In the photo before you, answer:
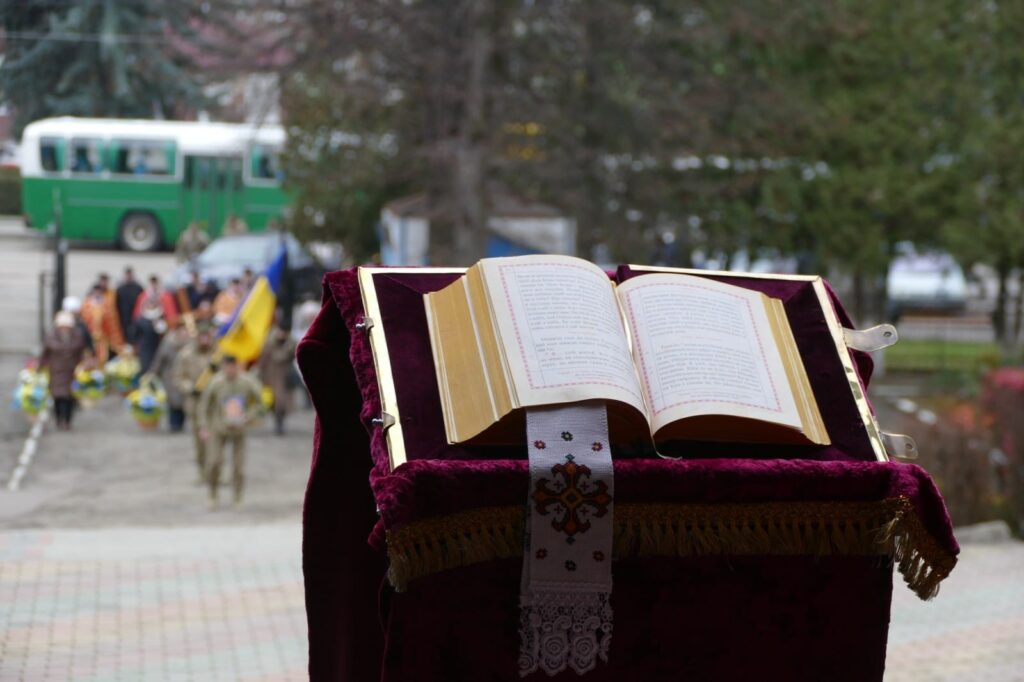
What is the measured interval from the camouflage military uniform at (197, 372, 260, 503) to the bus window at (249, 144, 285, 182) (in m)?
7.62

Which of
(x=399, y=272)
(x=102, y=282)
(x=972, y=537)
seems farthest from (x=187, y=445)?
(x=399, y=272)

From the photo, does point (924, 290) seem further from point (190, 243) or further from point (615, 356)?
point (615, 356)

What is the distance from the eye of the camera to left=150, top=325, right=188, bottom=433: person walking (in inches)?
722

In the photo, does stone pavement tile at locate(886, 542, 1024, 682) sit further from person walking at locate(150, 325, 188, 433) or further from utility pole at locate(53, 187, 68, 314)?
utility pole at locate(53, 187, 68, 314)

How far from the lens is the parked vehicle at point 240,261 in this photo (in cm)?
2078

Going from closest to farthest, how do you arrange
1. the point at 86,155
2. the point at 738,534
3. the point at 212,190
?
the point at 738,534, the point at 86,155, the point at 212,190

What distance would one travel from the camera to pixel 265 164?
2167 centimetres

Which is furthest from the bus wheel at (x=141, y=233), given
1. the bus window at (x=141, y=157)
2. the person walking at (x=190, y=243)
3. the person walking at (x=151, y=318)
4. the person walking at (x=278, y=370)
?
the person walking at (x=278, y=370)

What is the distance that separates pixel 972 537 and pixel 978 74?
14.5 meters

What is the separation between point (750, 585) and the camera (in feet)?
12.8

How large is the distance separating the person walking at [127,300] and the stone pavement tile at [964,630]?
42.0 ft

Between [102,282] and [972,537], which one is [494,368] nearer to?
[972,537]

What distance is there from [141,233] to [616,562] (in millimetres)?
17896

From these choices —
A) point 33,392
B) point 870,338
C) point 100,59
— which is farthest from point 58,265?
point 870,338
